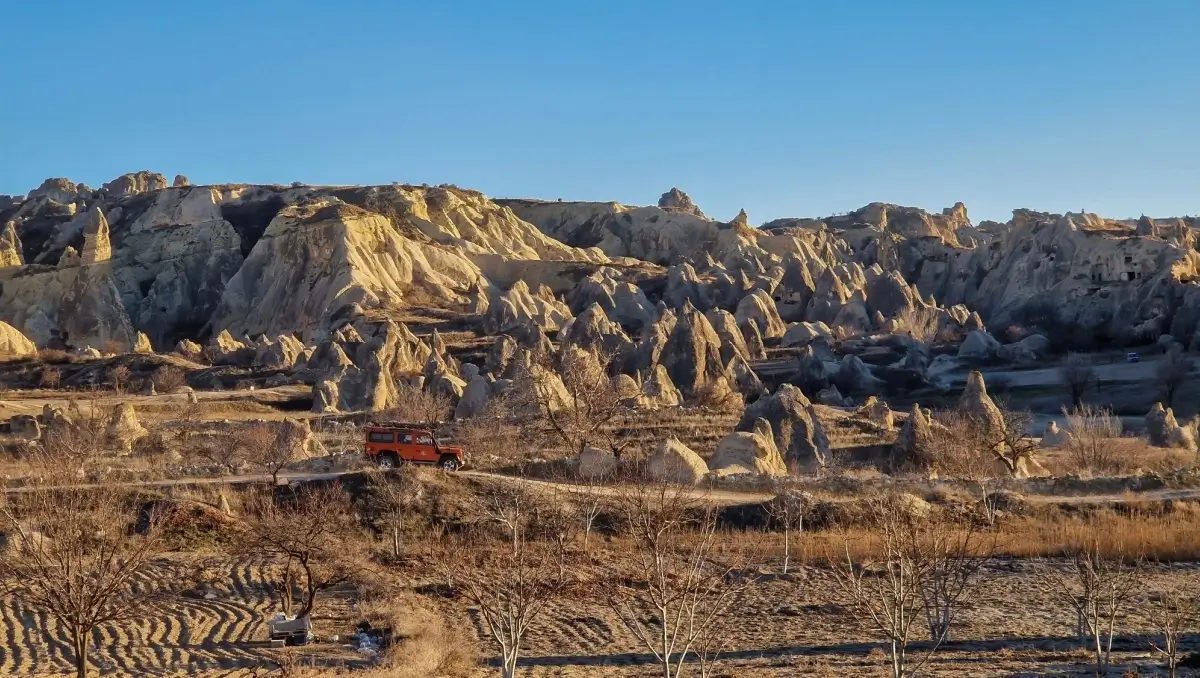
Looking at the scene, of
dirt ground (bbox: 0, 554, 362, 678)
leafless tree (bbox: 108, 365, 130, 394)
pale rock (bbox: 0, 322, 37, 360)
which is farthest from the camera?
pale rock (bbox: 0, 322, 37, 360)

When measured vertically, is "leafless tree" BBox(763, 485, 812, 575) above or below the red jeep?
below

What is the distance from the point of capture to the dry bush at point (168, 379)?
61.8 m

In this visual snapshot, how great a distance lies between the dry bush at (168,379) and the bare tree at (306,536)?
36560 millimetres

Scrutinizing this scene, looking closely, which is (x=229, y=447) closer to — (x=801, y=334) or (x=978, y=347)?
(x=801, y=334)

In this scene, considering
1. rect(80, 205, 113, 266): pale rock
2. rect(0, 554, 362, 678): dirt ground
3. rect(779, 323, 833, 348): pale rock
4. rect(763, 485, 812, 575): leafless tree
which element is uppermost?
rect(80, 205, 113, 266): pale rock

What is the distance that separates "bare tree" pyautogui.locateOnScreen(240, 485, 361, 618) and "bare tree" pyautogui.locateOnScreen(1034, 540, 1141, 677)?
12.3 meters

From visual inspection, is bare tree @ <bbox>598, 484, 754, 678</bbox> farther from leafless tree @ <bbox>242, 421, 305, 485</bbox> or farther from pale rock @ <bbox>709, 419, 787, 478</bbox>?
leafless tree @ <bbox>242, 421, 305, 485</bbox>

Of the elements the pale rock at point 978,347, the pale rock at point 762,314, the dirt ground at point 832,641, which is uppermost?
the pale rock at point 762,314

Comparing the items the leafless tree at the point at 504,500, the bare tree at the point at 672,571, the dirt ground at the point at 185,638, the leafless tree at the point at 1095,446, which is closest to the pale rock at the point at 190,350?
the leafless tree at the point at 504,500

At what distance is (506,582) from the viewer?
15.0 m

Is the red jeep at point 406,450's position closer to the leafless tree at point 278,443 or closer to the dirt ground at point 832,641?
the leafless tree at point 278,443

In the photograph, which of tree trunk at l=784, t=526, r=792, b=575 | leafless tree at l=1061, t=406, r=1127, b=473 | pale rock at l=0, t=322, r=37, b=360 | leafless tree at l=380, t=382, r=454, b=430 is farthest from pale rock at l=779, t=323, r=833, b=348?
pale rock at l=0, t=322, r=37, b=360

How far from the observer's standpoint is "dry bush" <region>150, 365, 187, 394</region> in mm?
61750

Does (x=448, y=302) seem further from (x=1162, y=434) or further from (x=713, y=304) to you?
(x=1162, y=434)
